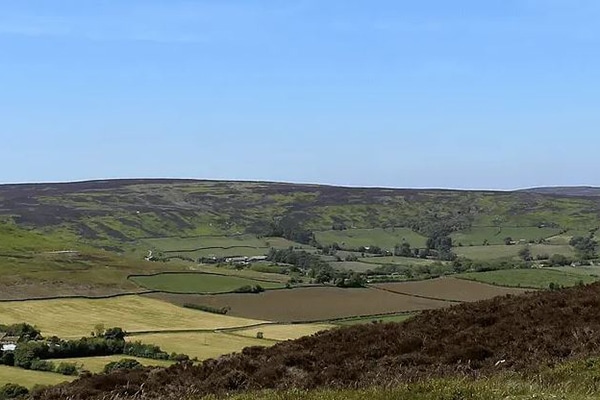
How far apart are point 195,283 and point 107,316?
21.1m

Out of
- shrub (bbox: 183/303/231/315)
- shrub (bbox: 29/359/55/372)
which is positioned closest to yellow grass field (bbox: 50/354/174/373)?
shrub (bbox: 29/359/55/372)

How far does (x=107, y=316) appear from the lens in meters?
74.4

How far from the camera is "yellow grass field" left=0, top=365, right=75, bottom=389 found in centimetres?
3669

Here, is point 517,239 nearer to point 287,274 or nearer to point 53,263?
point 287,274

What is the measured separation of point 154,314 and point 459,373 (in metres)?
62.8

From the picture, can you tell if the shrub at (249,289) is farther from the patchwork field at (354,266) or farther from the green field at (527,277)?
the patchwork field at (354,266)

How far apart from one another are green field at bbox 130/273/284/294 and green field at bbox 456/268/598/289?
24.0m

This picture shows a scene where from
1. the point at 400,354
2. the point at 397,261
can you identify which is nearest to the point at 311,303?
the point at 400,354

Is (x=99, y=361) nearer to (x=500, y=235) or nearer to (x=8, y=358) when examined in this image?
(x=8, y=358)

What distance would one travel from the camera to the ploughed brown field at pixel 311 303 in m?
71.1

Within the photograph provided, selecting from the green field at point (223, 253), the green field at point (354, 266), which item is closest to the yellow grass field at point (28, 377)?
the green field at point (354, 266)

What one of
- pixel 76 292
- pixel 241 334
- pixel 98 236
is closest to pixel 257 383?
pixel 241 334

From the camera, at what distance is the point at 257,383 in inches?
632

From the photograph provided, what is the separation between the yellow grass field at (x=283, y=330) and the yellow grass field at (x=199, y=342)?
1614 millimetres
